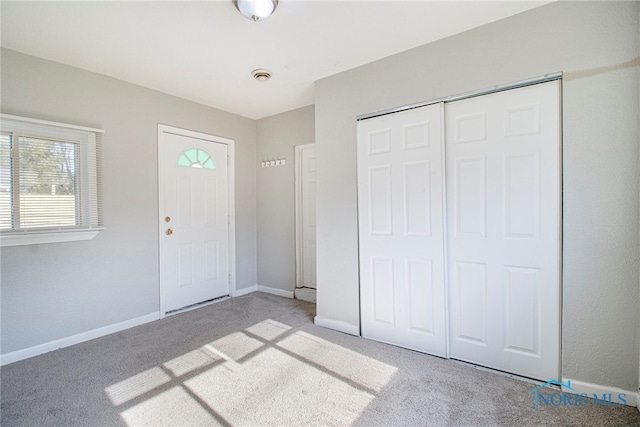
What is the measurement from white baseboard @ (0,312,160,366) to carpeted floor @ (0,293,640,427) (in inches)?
3.2

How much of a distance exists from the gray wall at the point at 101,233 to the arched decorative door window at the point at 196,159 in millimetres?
288

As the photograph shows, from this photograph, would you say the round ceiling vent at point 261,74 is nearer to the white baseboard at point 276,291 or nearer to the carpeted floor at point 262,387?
the carpeted floor at point 262,387

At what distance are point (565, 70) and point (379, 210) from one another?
1502mm

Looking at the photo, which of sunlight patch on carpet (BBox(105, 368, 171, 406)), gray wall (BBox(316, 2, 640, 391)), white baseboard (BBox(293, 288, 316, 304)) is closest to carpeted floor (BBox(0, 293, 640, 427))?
sunlight patch on carpet (BBox(105, 368, 171, 406))

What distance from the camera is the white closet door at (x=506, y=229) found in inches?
73.5

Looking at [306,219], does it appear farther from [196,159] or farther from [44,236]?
[44,236]

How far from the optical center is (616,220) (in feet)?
5.51

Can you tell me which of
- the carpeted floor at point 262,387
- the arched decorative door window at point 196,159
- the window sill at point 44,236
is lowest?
the carpeted floor at point 262,387

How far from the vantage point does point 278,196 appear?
3.98 metres

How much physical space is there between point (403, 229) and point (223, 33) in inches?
79.2

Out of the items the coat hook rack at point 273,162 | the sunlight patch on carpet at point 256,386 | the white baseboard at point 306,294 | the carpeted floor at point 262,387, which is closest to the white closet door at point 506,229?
the carpeted floor at point 262,387

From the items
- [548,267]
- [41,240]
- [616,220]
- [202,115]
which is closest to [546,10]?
[616,220]

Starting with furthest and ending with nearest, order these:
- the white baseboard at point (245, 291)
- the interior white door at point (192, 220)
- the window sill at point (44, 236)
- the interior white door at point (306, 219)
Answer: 1. the white baseboard at point (245, 291)
2. the interior white door at point (306, 219)
3. the interior white door at point (192, 220)
4. the window sill at point (44, 236)

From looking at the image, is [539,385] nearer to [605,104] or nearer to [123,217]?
[605,104]
